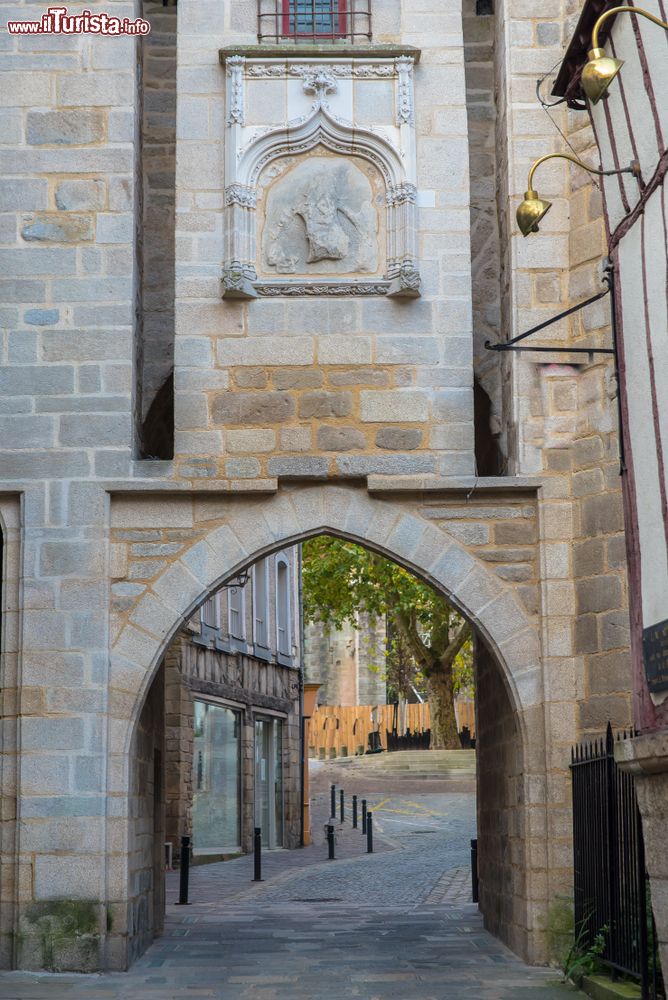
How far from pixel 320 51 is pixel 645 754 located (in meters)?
6.22

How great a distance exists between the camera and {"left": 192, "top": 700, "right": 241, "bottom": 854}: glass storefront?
63.5ft

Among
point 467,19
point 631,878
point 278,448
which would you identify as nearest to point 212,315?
point 278,448

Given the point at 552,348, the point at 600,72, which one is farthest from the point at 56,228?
the point at 600,72

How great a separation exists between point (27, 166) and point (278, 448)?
2.55 metres

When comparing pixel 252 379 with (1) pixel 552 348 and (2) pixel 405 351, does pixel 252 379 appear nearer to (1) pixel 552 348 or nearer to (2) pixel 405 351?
(2) pixel 405 351

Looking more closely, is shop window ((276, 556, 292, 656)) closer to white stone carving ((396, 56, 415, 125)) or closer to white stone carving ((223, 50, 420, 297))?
white stone carving ((223, 50, 420, 297))

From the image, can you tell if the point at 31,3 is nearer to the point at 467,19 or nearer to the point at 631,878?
the point at 467,19

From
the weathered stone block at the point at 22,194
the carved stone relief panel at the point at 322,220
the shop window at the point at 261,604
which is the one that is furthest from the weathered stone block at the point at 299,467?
the shop window at the point at 261,604

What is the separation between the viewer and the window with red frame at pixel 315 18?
1100 cm

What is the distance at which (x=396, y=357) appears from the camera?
10156 millimetres

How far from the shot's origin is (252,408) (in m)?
10.1

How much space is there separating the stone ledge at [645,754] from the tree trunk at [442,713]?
23273mm

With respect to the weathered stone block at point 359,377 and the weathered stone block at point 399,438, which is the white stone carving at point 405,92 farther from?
the weathered stone block at point 399,438

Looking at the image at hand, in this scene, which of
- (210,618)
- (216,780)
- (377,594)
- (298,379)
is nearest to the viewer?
(298,379)
